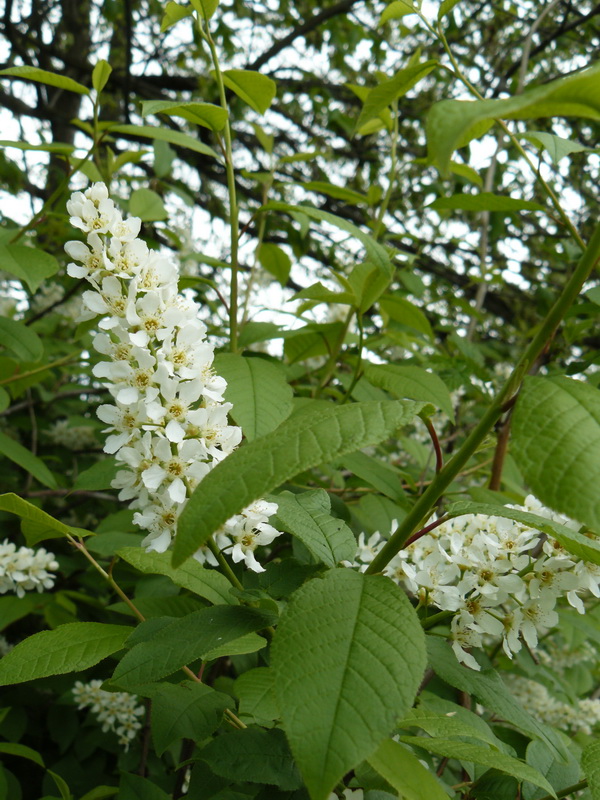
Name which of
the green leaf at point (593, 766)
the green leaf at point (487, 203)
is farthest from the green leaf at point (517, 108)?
the green leaf at point (593, 766)

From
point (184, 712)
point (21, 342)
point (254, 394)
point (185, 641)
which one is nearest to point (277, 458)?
point (185, 641)

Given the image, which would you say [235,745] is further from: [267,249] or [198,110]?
[267,249]

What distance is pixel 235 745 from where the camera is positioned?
1106 millimetres

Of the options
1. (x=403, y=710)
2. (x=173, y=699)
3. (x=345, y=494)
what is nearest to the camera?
(x=403, y=710)

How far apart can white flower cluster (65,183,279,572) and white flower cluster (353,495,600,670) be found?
34 centimetres

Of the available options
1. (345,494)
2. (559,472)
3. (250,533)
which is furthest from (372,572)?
(345,494)

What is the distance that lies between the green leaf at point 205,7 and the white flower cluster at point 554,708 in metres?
2.84

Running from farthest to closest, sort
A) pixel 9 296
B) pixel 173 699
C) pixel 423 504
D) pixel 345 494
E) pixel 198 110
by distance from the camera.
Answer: pixel 9 296, pixel 345 494, pixel 198 110, pixel 173 699, pixel 423 504

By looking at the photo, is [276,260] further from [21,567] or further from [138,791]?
[138,791]

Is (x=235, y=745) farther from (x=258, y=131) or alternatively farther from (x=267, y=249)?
(x=258, y=131)

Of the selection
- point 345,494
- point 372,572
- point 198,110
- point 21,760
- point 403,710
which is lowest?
point 21,760

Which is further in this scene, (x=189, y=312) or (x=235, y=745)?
Result: (x=189, y=312)

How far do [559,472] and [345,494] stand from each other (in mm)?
1740

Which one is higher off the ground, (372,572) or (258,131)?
(258,131)
